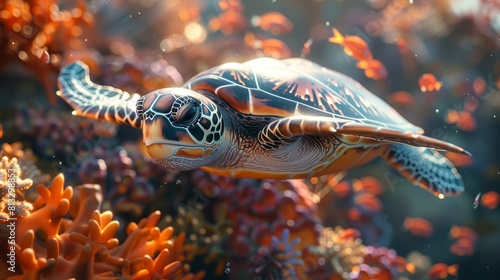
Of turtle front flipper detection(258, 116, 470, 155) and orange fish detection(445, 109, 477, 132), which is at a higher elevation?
turtle front flipper detection(258, 116, 470, 155)

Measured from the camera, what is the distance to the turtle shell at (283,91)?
160 centimetres

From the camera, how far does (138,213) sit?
2293 mm

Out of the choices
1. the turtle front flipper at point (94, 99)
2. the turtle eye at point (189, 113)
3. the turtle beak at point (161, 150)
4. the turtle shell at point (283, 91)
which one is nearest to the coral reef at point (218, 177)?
the turtle front flipper at point (94, 99)

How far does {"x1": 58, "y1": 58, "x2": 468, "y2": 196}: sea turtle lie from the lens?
1356 mm

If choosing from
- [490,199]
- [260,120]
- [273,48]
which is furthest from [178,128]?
[490,199]

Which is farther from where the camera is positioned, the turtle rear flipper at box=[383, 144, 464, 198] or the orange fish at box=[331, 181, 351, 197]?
the orange fish at box=[331, 181, 351, 197]

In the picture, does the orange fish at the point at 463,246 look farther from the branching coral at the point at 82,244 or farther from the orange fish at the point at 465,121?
the branching coral at the point at 82,244

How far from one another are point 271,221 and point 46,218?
1407mm

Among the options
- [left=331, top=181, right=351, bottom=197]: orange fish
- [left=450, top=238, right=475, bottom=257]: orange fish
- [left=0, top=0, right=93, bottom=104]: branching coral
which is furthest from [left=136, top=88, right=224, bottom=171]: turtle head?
[left=450, top=238, right=475, bottom=257]: orange fish

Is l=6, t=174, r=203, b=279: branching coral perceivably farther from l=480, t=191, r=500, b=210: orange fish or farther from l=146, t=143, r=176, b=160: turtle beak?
l=480, t=191, r=500, b=210: orange fish

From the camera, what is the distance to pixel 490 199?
4117 mm

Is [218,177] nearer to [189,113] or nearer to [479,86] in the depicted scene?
[189,113]

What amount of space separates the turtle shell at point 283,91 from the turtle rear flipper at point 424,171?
314mm

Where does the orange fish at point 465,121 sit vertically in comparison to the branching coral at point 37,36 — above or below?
below
